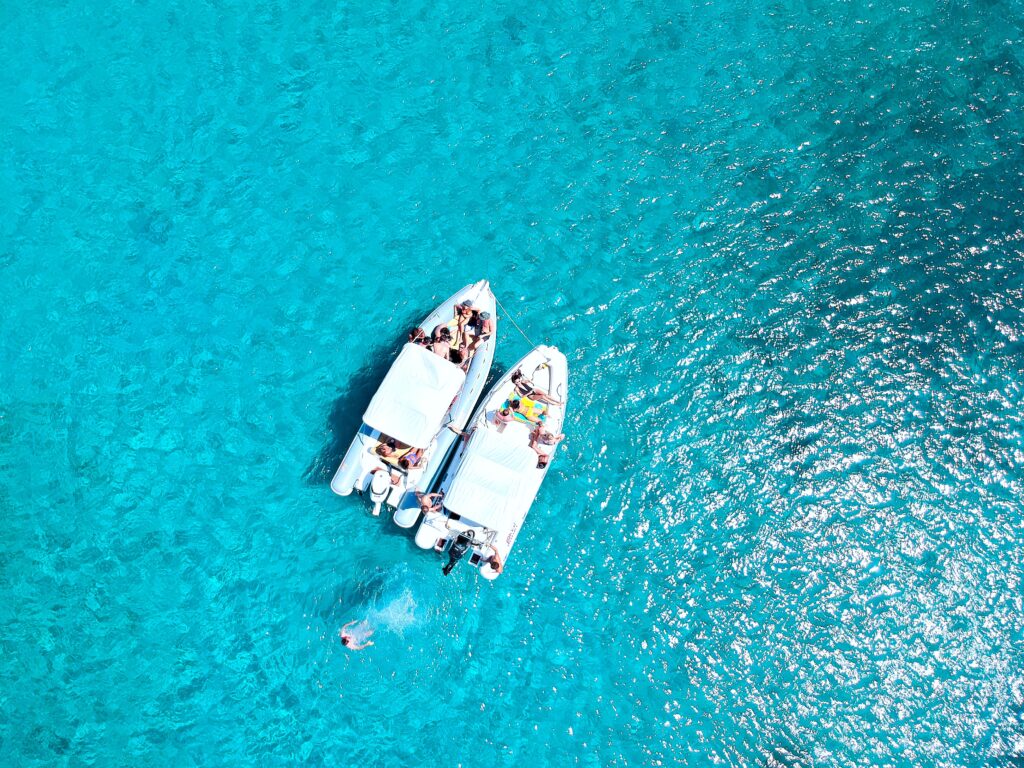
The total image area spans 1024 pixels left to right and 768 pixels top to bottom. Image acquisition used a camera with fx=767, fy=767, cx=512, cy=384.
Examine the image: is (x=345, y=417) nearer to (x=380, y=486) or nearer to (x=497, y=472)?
(x=380, y=486)

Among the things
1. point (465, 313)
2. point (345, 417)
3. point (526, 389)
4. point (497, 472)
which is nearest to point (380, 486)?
point (345, 417)

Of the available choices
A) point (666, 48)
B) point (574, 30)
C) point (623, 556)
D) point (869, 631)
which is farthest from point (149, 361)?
point (869, 631)

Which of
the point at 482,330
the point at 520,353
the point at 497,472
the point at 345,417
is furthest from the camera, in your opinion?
the point at 520,353

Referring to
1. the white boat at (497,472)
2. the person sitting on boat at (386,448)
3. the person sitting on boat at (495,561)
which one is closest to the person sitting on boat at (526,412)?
the white boat at (497,472)

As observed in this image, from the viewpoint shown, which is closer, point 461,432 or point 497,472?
point 497,472

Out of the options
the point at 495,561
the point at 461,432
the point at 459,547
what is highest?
the point at 461,432

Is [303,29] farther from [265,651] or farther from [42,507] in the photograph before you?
[265,651]
